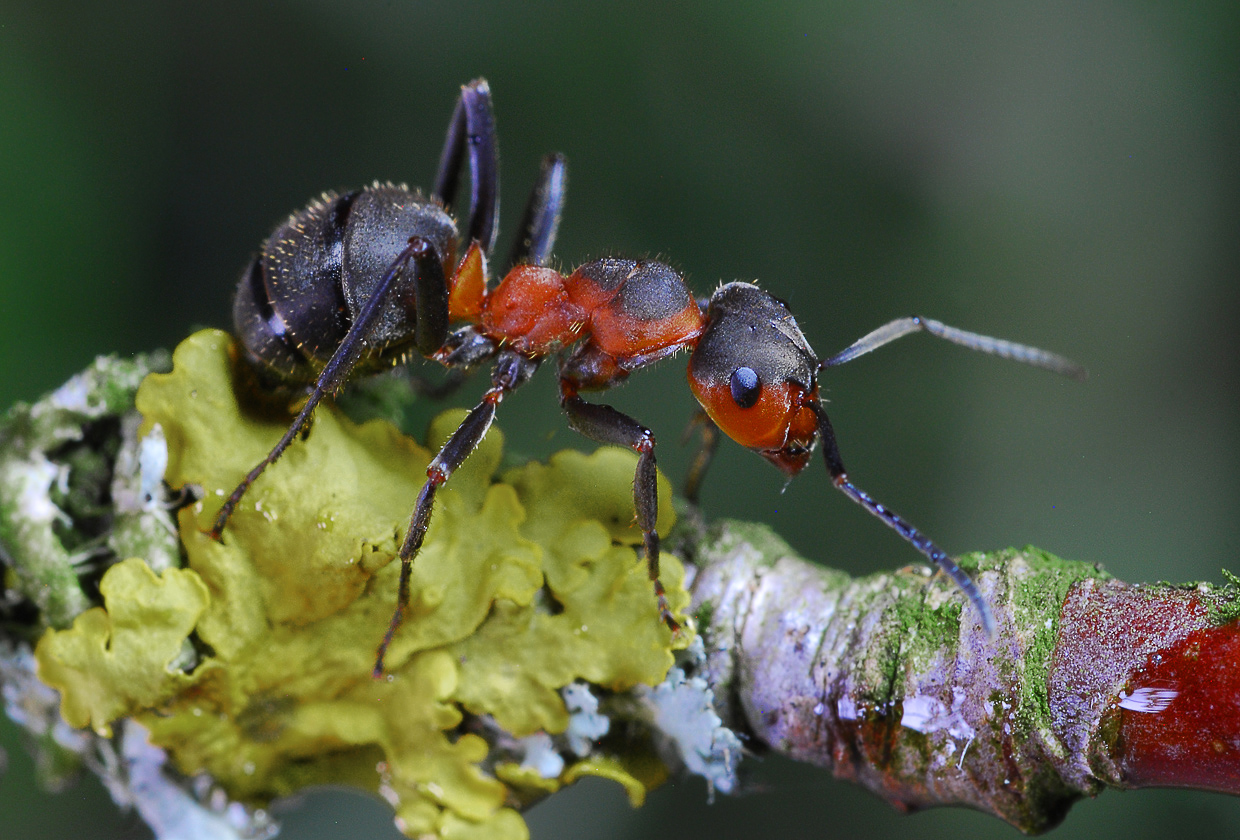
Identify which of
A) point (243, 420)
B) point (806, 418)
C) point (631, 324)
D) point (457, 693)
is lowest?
point (457, 693)

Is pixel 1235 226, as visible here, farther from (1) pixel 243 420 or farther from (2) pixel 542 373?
(1) pixel 243 420

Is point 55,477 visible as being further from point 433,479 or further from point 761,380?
point 761,380

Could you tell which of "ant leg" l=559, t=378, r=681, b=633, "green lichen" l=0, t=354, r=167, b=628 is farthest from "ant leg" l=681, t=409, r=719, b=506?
"green lichen" l=0, t=354, r=167, b=628

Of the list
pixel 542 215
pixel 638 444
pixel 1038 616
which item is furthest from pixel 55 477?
pixel 1038 616

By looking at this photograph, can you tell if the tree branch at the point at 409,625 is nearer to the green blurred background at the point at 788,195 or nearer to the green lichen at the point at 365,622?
the green lichen at the point at 365,622

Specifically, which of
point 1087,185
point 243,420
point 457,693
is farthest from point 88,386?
point 1087,185
